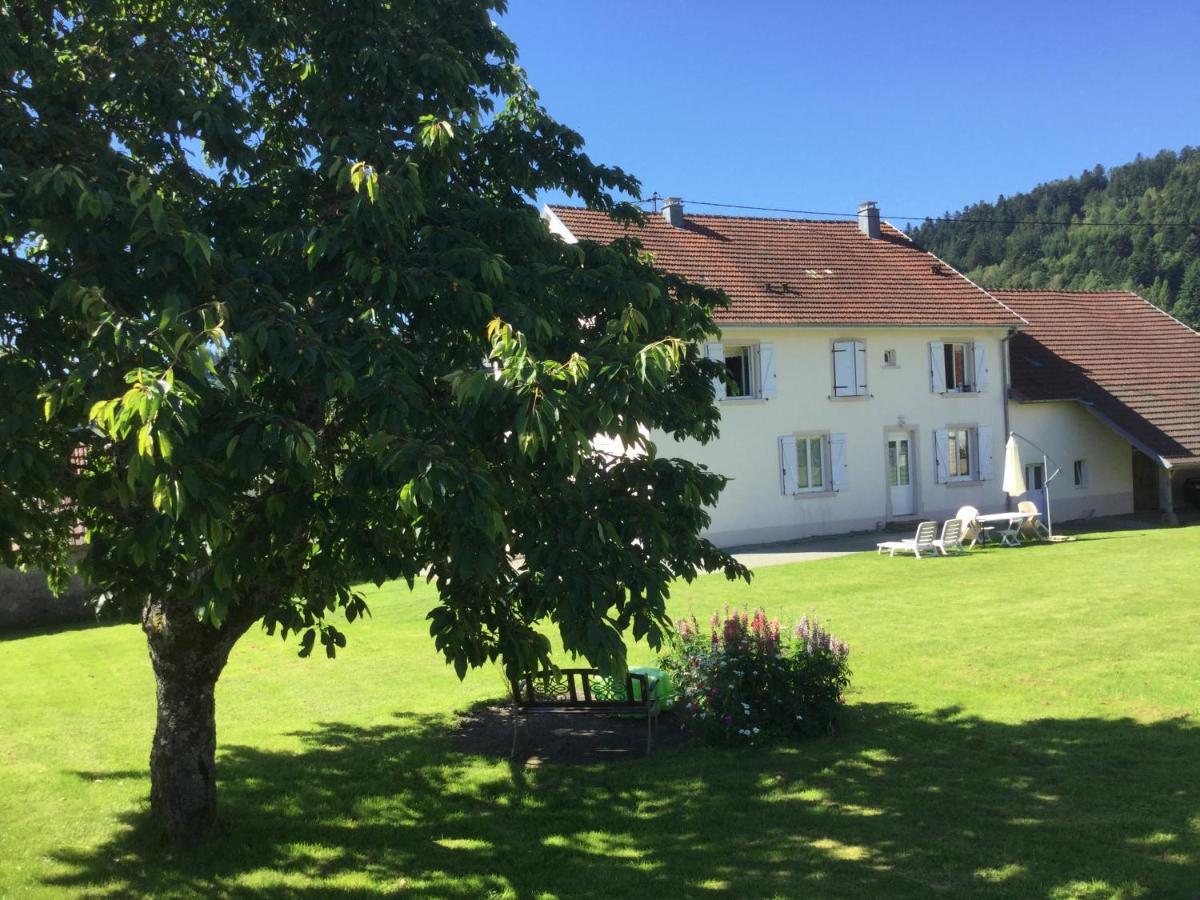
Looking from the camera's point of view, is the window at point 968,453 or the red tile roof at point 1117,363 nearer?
the window at point 968,453

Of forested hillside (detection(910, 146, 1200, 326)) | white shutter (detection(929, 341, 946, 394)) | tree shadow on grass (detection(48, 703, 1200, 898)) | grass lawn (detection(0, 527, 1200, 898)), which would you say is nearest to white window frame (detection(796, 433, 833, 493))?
white shutter (detection(929, 341, 946, 394))

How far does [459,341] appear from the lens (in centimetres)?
553

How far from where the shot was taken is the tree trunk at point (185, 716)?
692cm

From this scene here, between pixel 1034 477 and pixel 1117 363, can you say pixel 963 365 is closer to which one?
pixel 1034 477

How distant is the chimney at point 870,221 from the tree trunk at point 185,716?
2804 centimetres

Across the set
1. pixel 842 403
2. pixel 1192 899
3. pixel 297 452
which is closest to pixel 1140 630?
pixel 1192 899

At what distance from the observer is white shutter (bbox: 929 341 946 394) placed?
28.5 m

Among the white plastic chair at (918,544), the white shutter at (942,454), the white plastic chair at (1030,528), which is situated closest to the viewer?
the white plastic chair at (918,544)

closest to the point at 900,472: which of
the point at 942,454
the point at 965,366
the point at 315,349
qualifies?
the point at 942,454

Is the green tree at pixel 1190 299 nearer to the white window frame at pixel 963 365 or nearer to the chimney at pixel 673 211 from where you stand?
the white window frame at pixel 963 365

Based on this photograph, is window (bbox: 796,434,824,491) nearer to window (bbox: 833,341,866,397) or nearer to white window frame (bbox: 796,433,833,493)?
white window frame (bbox: 796,433,833,493)

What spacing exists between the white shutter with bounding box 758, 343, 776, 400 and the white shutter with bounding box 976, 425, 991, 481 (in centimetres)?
668

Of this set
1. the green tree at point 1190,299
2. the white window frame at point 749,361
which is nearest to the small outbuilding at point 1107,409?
the white window frame at point 749,361

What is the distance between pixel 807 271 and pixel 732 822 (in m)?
23.3
